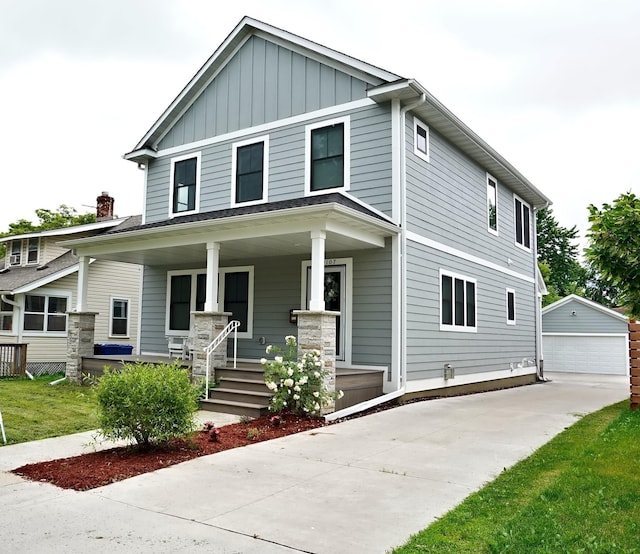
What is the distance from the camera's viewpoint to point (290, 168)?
39.1 ft

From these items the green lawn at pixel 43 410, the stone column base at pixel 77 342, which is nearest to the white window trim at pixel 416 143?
the green lawn at pixel 43 410

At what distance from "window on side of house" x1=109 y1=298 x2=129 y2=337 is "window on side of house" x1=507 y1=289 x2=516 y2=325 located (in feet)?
40.8

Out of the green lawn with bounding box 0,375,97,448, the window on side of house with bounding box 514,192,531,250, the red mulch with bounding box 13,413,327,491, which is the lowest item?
the red mulch with bounding box 13,413,327,491

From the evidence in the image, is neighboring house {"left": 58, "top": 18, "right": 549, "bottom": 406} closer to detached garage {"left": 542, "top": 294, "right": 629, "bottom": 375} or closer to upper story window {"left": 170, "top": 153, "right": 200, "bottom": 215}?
upper story window {"left": 170, "top": 153, "right": 200, "bottom": 215}

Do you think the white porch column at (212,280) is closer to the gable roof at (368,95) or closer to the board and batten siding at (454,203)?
the board and batten siding at (454,203)

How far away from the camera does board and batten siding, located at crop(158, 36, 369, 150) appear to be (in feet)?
38.2

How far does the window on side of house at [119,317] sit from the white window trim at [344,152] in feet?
33.8

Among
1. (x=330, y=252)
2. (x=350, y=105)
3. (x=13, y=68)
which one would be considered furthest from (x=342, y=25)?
(x=13, y=68)

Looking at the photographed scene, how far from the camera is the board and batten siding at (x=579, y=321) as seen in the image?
23844 mm

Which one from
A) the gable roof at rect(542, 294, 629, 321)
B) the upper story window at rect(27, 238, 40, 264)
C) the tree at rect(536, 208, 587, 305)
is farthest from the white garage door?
the upper story window at rect(27, 238, 40, 264)

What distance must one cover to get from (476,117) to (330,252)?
1830 cm

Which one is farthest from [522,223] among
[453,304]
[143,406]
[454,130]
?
[143,406]

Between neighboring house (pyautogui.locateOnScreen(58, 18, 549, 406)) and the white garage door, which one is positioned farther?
the white garage door

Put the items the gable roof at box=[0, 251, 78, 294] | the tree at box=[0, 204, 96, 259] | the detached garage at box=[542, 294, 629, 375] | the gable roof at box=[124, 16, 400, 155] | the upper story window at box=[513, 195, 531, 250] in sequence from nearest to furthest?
the gable roof at box=[124, 16, 400, 155] → the gable roof at box=[0, 251, 78, 294] → the upper story window at box=[513, 195, 531, 250] → the detached garage at box=[542, 294, 629, 375] → the tree at box=[0, 204, 96, 259]
